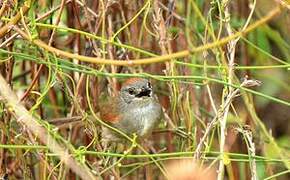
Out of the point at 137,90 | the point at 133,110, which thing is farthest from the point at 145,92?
the point at 133,110

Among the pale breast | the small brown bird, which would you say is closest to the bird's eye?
the small brown bird

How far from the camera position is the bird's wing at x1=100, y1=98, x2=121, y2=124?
388cm

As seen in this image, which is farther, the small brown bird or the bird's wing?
the bird's wing

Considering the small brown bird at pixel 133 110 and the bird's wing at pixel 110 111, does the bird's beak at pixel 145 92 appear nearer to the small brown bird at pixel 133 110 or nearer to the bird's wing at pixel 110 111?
the small brown bird at pixel 133 110

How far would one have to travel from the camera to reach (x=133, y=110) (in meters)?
3.98

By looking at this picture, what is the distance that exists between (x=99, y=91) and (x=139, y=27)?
0.38 meters

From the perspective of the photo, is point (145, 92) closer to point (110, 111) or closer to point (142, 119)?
point (142, 119)

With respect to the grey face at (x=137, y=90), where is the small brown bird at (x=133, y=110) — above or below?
below

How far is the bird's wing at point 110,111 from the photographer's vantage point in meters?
3.88

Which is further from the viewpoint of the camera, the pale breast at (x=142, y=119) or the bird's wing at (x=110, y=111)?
the bird's wing at (x=110, y=111)

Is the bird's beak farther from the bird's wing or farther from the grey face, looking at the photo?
the bird's wing

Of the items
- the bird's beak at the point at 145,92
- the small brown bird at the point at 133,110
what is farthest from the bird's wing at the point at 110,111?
the bird's beak at the point at 145,92

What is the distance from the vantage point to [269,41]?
4781 mm

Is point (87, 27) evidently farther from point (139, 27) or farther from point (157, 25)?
point (157, 25)
